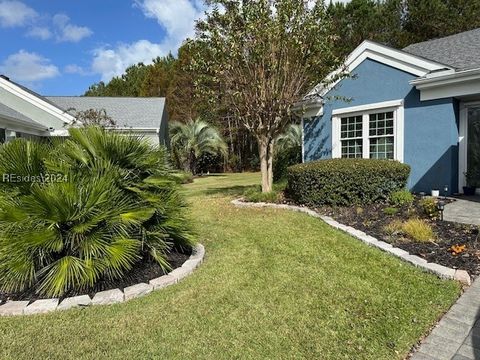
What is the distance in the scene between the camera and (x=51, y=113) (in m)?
15.5

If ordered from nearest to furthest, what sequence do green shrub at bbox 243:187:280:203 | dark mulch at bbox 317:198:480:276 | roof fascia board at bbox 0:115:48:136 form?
dark mulch at bbox 317:198:480:276 < green shrub at bbox 243:187:280:203 < roof fascia board at bbox 0:115:48:136

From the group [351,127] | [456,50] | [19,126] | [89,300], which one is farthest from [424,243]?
[19,126]

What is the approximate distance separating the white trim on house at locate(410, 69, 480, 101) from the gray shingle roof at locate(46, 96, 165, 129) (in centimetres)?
1205

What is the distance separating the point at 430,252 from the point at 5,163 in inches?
231

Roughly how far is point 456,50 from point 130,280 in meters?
11.8

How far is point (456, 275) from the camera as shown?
3.91 m

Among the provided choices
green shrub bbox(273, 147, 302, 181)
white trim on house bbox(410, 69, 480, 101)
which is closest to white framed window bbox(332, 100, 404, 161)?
white trim on house bbox(410, 69, 480, 101)

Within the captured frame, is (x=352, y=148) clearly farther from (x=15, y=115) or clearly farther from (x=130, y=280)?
(x=15, y=115)

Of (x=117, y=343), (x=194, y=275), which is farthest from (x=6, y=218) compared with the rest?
(x=194, y=275)

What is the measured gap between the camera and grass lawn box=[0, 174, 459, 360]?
2758 millimetres

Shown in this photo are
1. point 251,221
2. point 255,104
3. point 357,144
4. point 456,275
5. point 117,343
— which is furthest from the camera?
point 357,144

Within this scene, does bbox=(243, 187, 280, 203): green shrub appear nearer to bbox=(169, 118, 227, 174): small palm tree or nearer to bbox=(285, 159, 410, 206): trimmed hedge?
bbox=(285, 159, 410, 206): trimmed hedge

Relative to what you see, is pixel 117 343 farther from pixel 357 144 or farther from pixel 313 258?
pixel 357 144

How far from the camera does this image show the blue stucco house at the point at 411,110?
29.0ft
